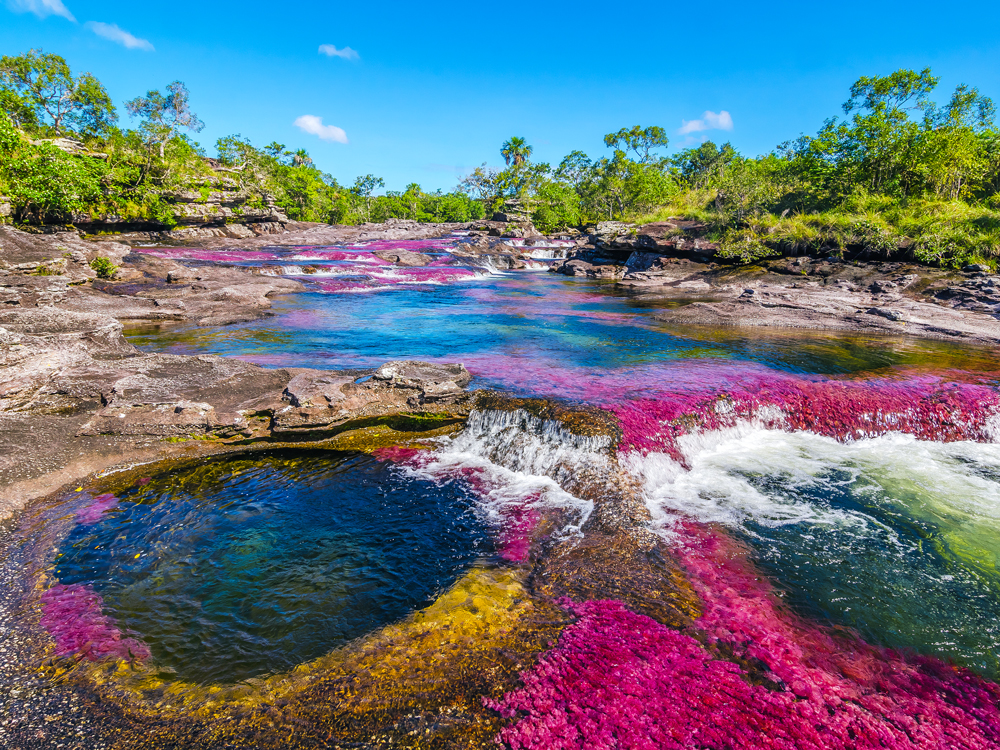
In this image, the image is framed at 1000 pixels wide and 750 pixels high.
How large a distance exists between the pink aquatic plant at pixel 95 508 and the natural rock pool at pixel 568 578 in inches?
2.7

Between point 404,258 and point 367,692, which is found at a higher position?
point 404,258

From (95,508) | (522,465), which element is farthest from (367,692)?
(95,508)

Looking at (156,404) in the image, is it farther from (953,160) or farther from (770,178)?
(770,178)

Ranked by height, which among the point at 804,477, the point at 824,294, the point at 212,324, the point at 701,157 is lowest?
the point at 804,477

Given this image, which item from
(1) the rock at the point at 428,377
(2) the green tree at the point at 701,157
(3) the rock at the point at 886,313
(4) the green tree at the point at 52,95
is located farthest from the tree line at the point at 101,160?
(2) the green tree at the point at 701,157

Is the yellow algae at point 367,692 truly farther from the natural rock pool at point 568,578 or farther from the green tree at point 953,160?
the green tree at point 953,160

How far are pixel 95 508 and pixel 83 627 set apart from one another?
2335 millimetres

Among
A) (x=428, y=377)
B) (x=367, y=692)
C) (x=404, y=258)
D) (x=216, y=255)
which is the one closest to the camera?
(x=367, y=692)

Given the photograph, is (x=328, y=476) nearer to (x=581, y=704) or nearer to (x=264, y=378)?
(x=264, y=378)

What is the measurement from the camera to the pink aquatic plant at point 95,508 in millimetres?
5496

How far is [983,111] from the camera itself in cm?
3753

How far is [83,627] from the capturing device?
396cm

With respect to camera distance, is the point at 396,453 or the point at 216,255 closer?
the point at 396,453

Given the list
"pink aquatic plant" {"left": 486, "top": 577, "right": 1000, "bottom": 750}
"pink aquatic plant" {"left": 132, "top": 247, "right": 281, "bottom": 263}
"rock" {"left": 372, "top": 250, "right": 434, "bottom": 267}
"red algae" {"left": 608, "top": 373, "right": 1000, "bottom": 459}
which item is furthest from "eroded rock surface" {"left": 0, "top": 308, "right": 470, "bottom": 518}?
"rock" {"left": 372, "top": 250, "right": 434, "bottom": 267}
